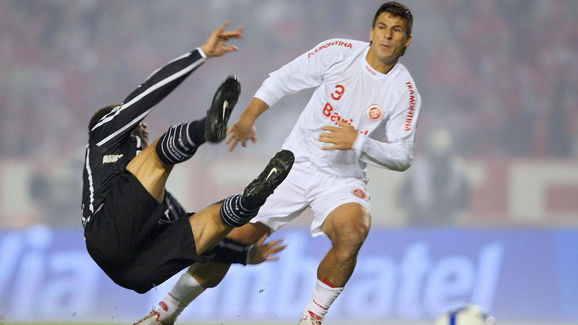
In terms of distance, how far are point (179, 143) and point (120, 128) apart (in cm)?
43

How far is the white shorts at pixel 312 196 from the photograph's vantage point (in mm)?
4938

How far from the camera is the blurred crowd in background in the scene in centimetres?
1370

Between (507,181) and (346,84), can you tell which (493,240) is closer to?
(507,181)

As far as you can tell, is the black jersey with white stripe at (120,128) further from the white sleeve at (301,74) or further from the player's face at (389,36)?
the player's face at (389,36)

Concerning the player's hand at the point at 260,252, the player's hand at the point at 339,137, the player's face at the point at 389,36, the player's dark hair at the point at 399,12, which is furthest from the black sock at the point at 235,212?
the player's dark hair at the point at 399,12

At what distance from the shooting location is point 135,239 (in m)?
4.39

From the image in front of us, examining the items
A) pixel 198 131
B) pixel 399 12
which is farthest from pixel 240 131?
pixel 399 12

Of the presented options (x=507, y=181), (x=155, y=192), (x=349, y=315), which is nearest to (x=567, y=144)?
(x=507, y=181)

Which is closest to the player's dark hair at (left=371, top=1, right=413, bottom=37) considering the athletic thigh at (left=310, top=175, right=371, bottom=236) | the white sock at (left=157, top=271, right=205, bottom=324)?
the athletic thigh at (left=310, top=175, right=371, bottom=236)

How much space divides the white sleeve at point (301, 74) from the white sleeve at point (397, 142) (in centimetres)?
56

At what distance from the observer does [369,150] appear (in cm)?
458

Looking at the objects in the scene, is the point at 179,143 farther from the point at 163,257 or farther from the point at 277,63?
the point at 277,63

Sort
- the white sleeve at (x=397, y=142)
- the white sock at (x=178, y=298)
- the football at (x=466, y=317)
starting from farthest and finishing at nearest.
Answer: the white sock at (x=178, y=298)
the white sleeve at (x=397, y=142)
the football at (x=466, y=317)

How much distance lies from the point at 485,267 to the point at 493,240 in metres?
0.34
